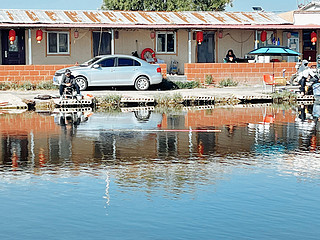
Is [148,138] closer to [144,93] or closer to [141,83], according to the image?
[144,93]

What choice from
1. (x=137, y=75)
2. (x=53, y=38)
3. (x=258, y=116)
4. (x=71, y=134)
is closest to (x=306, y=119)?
(x=258, y=116)

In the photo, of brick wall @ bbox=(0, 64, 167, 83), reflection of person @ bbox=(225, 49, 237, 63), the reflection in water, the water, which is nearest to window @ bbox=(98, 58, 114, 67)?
brick wall @ bbox=(0, 64, 167, 83)

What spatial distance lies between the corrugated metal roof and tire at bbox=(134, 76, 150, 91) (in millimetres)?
4569

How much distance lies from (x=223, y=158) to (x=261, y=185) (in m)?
2.70

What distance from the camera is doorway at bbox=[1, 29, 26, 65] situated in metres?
34.2

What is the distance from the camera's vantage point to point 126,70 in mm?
29797

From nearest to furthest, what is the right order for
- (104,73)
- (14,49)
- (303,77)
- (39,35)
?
1. (303,77)
2. (104,73)
3. (39,35)
4. (14,49)

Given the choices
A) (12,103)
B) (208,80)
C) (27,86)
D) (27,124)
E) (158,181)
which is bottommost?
(158,181)

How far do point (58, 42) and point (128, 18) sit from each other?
3858mm

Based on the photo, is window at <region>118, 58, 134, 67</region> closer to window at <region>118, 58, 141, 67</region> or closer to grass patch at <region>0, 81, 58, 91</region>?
window at <region>118, 58, 141, 67</region>

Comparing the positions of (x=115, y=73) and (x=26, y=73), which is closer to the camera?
(x=115, y=73)

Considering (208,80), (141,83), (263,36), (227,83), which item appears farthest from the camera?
(263,36)

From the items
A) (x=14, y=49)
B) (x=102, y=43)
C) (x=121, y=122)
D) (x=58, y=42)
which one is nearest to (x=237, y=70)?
(x=102, y=43)

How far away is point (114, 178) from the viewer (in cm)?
1138
